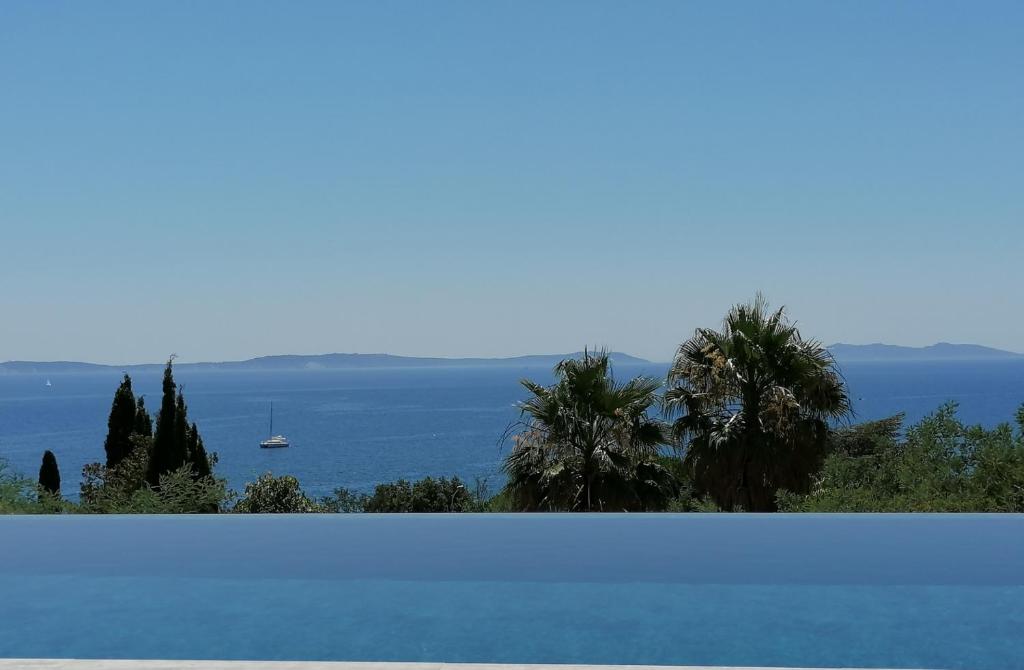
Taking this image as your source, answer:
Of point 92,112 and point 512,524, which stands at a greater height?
point 92,112

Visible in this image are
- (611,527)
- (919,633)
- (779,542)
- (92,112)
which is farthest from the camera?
(92,112)

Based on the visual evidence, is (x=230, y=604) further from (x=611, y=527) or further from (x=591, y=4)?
Result: (x=591, y=4)

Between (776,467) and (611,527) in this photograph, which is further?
(776,467)

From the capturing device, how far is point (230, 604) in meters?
6.41

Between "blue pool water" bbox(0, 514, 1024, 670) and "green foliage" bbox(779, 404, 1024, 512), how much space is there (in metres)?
1.02

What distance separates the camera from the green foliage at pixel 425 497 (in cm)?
1487

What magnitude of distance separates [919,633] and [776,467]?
5.86 metres

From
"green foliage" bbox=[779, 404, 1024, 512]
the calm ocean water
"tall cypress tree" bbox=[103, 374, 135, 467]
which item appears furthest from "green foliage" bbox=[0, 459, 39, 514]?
the calm ocean water

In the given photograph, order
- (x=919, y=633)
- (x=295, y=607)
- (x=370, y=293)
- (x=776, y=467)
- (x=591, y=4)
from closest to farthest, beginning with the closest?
(x=919, y=633) → (x=295, y=607) → (x=776, y=467) → (x=591, y=4) → (x=370, y=293)

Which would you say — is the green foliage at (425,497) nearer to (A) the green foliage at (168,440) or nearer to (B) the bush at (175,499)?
(A) the green foliage at (168,440)

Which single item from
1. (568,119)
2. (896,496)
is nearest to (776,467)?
(896,496)

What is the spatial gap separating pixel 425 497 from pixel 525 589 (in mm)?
8296

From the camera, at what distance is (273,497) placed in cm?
1606

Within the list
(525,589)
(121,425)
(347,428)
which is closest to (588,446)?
(525,589)
